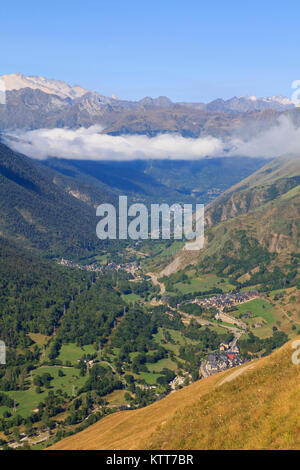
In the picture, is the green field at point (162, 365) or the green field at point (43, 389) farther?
the green field at point (162, 365)

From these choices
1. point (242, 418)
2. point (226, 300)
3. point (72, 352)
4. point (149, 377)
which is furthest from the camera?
point (226, 300)

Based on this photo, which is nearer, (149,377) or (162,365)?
(149,377)

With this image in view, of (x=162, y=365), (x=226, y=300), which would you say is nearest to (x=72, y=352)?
(x=162, y=365)

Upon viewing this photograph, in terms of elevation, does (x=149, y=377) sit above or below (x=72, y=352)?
below
